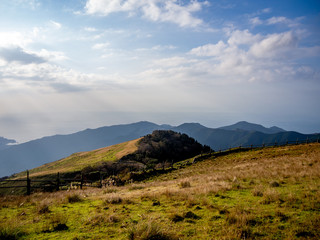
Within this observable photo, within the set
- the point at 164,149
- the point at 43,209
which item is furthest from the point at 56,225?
the point at 164,149

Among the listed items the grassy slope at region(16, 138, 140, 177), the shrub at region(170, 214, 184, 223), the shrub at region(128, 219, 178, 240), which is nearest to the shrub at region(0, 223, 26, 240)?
the shrub at region(128, 219, 178, 240)

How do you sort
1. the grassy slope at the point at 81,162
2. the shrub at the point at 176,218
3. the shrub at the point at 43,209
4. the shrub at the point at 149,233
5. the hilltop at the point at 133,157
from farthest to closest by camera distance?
1. the grassy slope at the point at 81,162
2. the hilltop at the point at 133,157
3. the shrub at the point at 43,209
4. the shrub at the point at 176,218
5. the shrub at the point at 149,233

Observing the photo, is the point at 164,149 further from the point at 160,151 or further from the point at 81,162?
the point at 81,162

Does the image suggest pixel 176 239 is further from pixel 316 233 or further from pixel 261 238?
pixel 316 233

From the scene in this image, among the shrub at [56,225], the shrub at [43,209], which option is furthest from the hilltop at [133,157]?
the shrub at [56,225]

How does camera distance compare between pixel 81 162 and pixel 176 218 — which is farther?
pixel 81 162

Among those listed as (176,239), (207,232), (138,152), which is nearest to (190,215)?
(207,232)

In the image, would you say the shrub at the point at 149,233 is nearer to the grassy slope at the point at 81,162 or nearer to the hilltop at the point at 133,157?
the hilltop at the point at 133,157

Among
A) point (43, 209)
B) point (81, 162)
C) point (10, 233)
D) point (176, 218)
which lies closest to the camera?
point (10, 233)

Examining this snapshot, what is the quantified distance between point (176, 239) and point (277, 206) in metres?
4.43

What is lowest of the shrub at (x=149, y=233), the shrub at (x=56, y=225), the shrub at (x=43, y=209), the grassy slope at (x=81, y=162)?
the grassy slope at (x=81, y=162)

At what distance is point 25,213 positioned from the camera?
8.98 meters

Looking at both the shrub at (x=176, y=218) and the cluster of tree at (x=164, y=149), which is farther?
the cluster of tree at (x=164, y=149)

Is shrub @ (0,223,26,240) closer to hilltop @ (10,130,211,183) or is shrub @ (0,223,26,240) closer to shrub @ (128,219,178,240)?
shrub @ (128,219,178,240)
